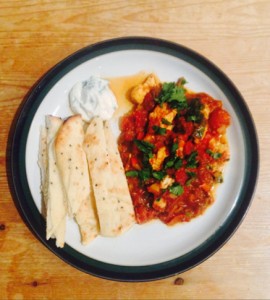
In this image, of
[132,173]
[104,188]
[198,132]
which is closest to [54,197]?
[104,188]

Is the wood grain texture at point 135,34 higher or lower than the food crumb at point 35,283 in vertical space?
higher

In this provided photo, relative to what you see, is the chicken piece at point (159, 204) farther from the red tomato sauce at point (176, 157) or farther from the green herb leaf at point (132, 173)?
the green herb leaf at point (132, 173)

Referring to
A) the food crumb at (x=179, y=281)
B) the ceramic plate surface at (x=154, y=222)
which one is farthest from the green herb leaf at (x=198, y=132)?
the food crumb at (x=179, y=281)

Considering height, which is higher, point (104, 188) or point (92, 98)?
point (92, 98)

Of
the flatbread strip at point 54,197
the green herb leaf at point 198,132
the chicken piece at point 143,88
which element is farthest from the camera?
the chicken piece at point 143,88

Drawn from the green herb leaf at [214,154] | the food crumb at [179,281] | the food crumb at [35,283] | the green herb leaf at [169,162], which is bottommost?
the food crumb at [35,283]

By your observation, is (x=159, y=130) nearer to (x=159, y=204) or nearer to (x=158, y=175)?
(x=158, y=175)

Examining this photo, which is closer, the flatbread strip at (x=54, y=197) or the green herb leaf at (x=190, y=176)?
the flatbread strip at (x=54, y=197)
